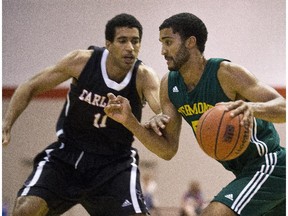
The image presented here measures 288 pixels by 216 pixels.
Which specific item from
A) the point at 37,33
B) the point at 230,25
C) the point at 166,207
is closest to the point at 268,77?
the point at 230,25

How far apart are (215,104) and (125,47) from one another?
825 mm

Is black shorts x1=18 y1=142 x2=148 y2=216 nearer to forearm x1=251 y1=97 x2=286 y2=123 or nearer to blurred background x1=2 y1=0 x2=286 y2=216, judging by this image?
forearm x1=251 y1=97 x2=286 y2=123

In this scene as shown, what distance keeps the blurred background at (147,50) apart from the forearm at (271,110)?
2608 millimetres

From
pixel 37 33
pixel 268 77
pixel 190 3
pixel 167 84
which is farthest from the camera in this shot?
pixel 268 77

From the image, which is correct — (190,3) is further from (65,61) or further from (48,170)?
(48,170)

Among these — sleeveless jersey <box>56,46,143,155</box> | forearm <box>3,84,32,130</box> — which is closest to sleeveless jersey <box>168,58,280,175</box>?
sleeveless jersey <box>56,46,143,155</box>

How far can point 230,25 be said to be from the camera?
20.5ft

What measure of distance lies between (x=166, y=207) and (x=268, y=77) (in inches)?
72.6

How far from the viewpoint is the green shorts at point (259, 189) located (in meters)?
2.66

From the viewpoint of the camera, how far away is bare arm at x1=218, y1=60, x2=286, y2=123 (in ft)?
8.35

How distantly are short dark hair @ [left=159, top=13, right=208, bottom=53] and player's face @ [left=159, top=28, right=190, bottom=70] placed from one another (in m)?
0.03

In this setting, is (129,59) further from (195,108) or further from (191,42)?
(195,108)

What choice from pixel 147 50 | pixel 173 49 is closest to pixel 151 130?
pixel 173 49

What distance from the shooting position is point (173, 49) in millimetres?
3086
